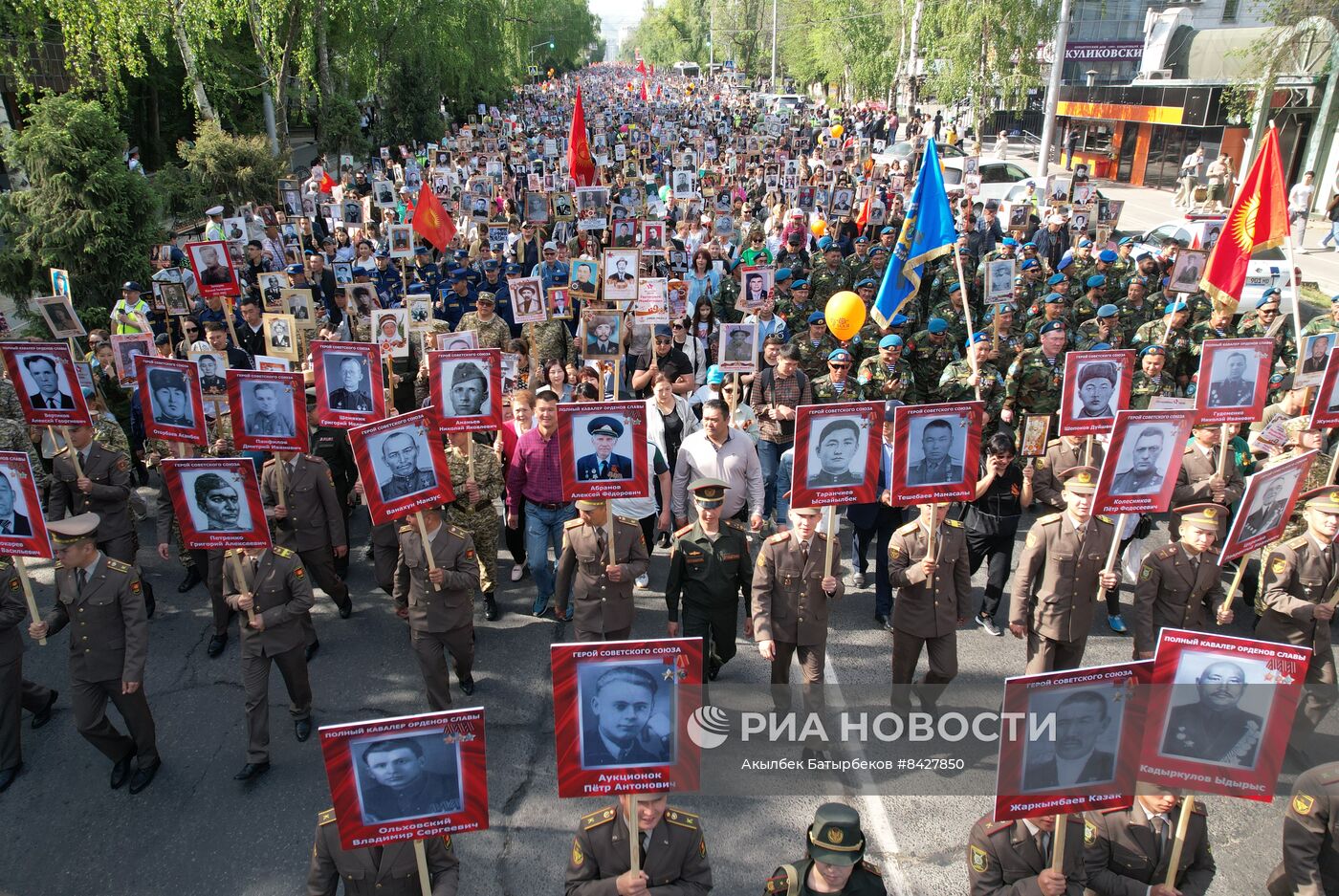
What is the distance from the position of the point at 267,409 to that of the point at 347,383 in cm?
78

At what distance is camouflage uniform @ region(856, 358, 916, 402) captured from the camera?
8492mm

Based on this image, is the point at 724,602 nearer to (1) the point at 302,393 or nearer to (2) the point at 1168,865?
(2) the point at 1168,865

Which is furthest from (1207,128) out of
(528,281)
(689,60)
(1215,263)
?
(689,60)

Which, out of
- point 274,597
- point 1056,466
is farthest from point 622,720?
point 1056,466

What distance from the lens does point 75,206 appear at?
12.3 m

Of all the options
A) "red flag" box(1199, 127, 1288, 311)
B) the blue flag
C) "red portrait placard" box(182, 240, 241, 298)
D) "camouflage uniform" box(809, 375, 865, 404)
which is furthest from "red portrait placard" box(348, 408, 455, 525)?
"red flag" box(1199, 127, 1288, 311)

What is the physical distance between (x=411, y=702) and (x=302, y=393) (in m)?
2.48

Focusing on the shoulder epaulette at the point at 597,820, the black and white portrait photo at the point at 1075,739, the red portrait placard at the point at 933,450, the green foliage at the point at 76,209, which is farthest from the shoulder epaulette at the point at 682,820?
the green foliage at the point at 76,209

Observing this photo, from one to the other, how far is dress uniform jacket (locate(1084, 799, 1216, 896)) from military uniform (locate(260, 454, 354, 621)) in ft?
19.0

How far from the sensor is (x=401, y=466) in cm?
589

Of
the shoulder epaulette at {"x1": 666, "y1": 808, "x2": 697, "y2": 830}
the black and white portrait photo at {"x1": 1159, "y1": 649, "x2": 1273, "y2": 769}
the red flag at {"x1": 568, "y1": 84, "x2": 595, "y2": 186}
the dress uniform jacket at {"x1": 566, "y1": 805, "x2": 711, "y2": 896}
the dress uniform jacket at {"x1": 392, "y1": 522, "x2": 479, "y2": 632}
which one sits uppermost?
the red flag at {"x1": 568, "y1": 84, "x2": 595, "y2": 186}

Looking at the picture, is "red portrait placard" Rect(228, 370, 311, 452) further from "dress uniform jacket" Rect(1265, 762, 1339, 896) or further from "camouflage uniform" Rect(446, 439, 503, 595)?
"dress uniform jacket" Rect(1265, 762, 1339, 896)

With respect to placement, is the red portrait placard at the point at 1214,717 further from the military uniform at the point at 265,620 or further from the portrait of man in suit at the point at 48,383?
the portrait of man in suit at the point at 48,383

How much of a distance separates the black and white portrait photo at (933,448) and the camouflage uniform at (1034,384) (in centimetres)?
275
